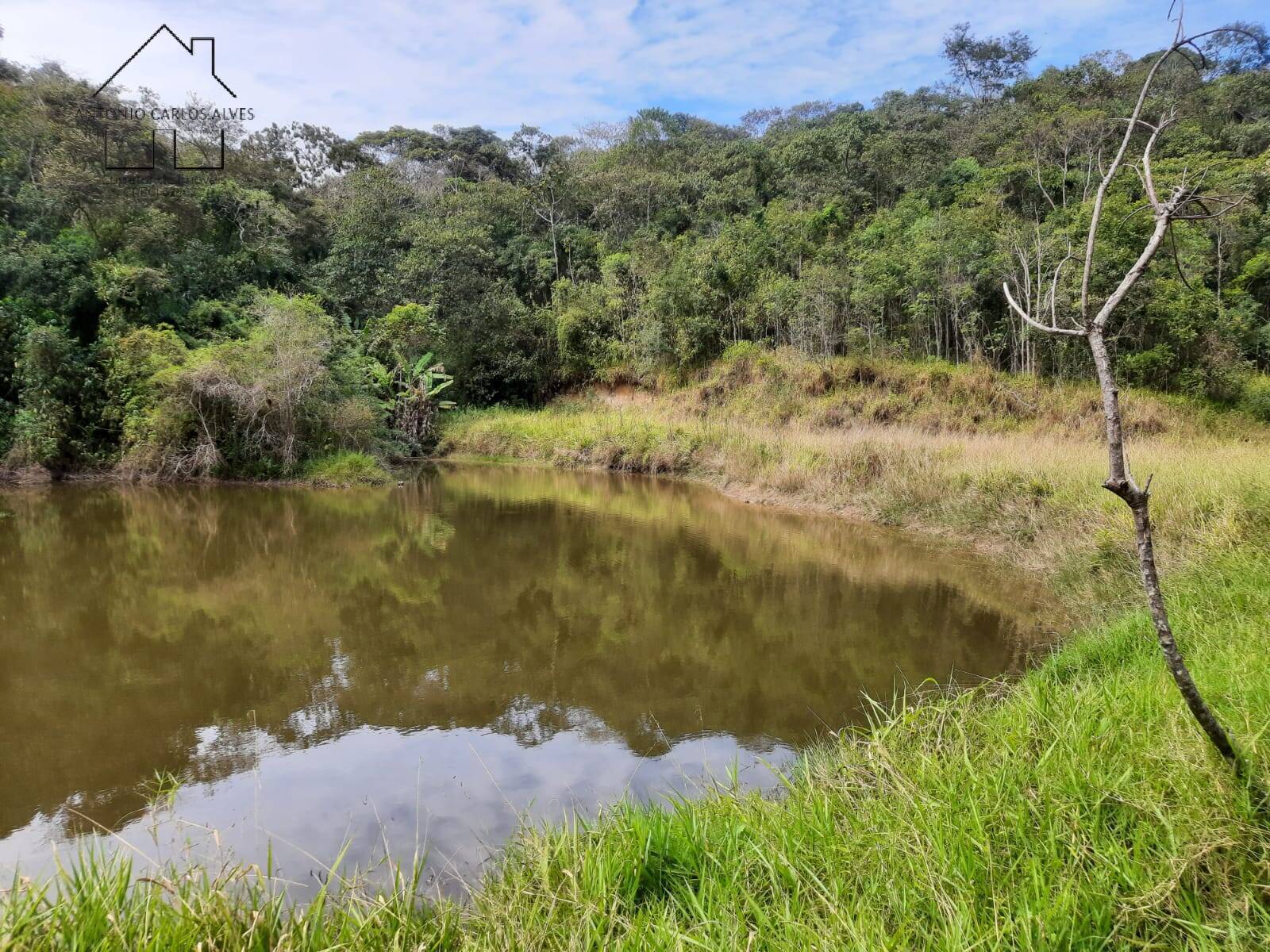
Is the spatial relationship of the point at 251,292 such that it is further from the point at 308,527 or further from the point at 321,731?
the point at 321,731

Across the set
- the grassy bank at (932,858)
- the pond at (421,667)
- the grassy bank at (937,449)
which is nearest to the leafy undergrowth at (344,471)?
the pond at (421,667)

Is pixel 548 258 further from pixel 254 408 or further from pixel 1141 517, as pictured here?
pixel 1141 517

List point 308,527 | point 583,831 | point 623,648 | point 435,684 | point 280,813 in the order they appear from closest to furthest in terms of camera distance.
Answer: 1. point 583,831
2. point 280,813
3. point 435,684
4. point 623,648
5. point 308,527

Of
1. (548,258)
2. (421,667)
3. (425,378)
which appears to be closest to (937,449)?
(421,667)

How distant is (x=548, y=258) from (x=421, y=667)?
80.4 feet

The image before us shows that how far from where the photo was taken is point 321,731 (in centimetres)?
464

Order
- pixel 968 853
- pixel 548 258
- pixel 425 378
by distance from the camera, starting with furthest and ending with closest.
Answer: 1. pixel 548 258
2. pixel 425 378
3. pixel 968 853

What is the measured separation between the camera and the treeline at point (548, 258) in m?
14.8

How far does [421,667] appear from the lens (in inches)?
227

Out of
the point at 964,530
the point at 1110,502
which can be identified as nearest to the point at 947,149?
the point at 964,530

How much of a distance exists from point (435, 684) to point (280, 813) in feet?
5.96

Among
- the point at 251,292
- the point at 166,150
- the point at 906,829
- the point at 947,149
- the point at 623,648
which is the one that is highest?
the point at 947,149

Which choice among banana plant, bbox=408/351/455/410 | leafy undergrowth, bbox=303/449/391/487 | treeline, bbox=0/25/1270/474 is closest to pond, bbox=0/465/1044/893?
leafy undergrowth, bbox=303/449/391/487

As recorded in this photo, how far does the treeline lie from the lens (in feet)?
48.7
